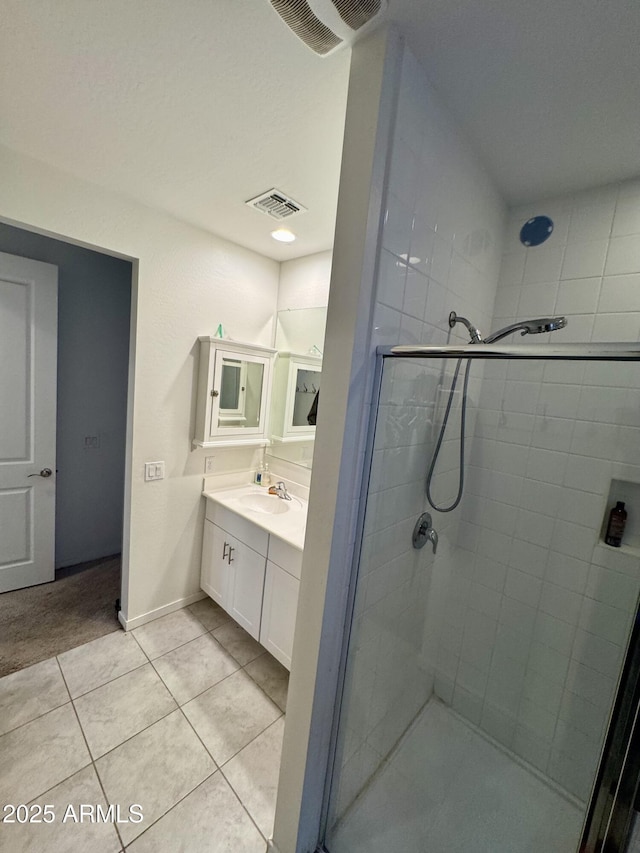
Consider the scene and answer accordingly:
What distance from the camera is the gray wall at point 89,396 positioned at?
2.41 meters

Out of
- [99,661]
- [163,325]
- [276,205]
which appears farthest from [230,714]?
[276,205]

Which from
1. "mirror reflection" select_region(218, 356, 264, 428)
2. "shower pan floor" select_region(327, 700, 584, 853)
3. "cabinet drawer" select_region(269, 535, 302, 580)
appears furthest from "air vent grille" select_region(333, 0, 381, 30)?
"shower pan floor" select_region(327, 700, 584, 853)

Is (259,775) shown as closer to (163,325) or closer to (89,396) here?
(163,325)

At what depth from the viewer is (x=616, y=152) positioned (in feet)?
3.74

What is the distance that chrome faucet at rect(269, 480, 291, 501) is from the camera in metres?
2.26

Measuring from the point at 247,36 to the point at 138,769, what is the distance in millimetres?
2460

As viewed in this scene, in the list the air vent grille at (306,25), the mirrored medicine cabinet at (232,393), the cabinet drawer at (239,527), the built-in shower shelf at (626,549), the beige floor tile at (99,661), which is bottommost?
the beige floor tile at (99,661)

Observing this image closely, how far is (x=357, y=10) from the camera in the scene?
76 centimetres

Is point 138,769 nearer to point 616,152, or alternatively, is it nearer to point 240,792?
point 240,792

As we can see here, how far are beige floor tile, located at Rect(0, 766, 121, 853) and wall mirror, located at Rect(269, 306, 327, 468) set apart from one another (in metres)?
1.67

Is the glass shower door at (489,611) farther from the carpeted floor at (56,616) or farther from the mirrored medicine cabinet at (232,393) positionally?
the carpeted floor at (56,616)

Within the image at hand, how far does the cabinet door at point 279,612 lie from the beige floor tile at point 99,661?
714mm

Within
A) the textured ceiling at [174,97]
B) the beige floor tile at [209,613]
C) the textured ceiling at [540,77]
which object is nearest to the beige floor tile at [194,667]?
the beige floor tile at [209,613]

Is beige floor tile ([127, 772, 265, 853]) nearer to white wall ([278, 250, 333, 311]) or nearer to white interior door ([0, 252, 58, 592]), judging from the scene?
white interior door ([0, 252, 58, 592])
